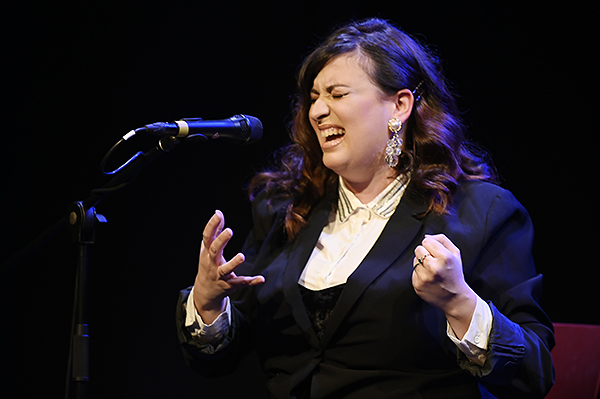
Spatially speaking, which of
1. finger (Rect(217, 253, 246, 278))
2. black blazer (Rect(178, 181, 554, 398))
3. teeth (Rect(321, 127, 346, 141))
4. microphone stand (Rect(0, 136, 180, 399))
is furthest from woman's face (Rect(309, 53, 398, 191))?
microphone stand (Rect(0, 136, 180, 399))

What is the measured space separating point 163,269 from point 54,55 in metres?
0.89

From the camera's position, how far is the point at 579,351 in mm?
1831

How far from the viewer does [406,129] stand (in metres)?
1.90

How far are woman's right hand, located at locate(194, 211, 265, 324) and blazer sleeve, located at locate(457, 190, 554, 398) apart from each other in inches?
22.7

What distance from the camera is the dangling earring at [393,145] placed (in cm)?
179

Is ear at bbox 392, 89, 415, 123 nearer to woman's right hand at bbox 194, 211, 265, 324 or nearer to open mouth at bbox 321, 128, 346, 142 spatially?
open mouth at bbox 321, 128, 346, 142

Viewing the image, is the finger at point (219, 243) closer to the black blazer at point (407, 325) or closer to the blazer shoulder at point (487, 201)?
the black blazer at point (407, 325)

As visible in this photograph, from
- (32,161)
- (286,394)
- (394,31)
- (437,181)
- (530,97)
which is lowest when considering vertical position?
(286,394)

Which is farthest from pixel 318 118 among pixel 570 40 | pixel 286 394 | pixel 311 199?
pixel 570 40

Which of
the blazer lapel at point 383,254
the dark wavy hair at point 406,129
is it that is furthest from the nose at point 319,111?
the blazer lapel at point 383,254

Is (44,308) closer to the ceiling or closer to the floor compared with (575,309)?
closer to the floor

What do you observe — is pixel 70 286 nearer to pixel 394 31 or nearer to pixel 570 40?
pixel 394 31

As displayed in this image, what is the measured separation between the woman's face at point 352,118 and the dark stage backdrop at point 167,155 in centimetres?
63

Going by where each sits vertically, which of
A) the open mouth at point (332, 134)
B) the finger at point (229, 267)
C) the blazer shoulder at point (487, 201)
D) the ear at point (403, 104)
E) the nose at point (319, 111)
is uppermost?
the ear at point (403, 104)
